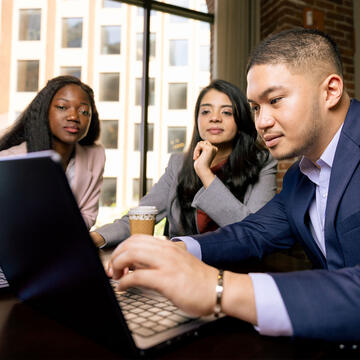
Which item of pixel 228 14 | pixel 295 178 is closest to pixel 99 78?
pixel 228 14

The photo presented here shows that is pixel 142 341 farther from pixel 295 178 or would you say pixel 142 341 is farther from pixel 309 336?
pixel 295 178

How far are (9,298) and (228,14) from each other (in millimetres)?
3914

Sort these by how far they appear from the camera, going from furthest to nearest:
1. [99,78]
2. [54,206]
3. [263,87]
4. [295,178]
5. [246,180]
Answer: [99,78] < [246,180] < [295,178] < [263,87] < [54,206]

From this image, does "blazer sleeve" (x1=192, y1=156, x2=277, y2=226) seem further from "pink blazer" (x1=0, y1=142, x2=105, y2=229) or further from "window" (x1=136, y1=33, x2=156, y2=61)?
"window" (x1=136, y1=33, x2=156, y2=61)

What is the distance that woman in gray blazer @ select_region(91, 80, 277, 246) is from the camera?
1636mm

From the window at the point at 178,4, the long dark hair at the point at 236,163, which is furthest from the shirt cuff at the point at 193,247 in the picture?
the window at the point at 178,4

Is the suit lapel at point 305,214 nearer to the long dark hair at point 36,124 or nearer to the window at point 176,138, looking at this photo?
the long dark hair at point 36,124

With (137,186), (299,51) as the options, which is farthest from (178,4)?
(299,51)

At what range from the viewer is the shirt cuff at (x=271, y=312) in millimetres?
466

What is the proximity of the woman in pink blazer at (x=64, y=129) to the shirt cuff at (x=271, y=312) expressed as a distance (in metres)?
1.60

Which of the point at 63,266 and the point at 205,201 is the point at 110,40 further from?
the point at 63,266

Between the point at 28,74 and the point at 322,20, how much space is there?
3.45m

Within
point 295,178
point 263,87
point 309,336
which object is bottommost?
point 309,336

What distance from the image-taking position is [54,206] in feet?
1.22
